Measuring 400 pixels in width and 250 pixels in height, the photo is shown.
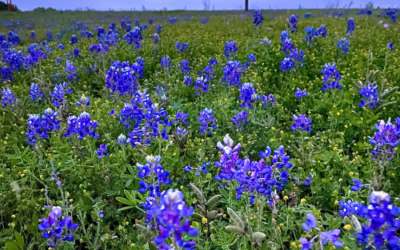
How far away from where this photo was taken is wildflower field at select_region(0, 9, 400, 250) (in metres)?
1.75

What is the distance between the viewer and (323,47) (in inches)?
232

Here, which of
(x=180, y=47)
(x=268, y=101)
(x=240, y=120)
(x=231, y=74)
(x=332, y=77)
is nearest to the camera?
(x=240, y=120)

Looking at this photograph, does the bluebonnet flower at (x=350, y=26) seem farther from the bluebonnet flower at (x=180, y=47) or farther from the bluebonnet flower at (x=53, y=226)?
the bluebonnet flower at (x=53, y=226)

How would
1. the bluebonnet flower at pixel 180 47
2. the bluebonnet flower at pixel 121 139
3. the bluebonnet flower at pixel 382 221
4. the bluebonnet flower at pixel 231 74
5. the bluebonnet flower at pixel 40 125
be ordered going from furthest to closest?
the bluebonnet flower at pixel 180 47 → the bluebonnet flower at pixel 231 74 → the bluebonnet flower at pixel 40 125 → the bluebonnet flower at pixel 121 139 → the bluebonnet flower at pixel 382 221

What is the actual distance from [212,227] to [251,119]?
1.57 meters

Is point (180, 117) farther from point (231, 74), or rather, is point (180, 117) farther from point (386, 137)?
point (386, 137)

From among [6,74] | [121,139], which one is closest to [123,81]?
[121,139]

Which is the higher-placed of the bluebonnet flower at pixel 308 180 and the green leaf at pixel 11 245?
the bluebonnet flower at pixel 308 180

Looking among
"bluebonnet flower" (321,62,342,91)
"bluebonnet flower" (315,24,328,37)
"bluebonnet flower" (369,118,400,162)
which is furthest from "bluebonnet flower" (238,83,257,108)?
"bluebonnet flower" (315,24,328,37)

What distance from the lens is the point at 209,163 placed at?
2275 mm

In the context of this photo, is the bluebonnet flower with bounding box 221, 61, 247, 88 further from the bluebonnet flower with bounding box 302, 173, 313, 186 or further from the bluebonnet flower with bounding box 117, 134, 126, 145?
the bluebonnet flower with bounding box 302, 173, 313, 186

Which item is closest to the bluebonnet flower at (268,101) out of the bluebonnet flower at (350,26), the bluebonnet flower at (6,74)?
the bluebonnet flower at (6,74)

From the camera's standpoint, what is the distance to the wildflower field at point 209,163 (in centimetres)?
175

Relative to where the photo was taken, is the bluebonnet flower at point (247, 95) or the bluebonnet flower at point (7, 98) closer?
the bluebonnet flower at point (247, 95)
